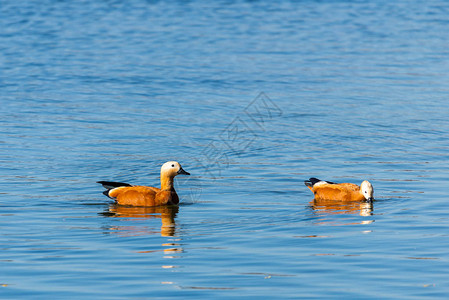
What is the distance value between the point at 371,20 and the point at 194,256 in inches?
1500

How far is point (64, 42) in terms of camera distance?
40219mm

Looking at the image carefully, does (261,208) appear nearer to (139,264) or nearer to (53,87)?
(139,264)

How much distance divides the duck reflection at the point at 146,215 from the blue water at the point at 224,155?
0.27 feet

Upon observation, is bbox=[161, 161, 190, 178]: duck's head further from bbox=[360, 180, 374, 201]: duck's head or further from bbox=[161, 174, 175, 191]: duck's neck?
bbox=[360, 180, 374, 201]: duck's head

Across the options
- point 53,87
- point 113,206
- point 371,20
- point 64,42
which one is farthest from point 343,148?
point 371,20

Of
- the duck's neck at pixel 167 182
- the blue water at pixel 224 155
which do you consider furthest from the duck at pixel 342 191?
the duck's neck at pixel 167 182

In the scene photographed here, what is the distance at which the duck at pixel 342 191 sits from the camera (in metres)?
16.6

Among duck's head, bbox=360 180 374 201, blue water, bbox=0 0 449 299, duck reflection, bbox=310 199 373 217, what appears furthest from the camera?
duck's head, bbox=360 180 374 201

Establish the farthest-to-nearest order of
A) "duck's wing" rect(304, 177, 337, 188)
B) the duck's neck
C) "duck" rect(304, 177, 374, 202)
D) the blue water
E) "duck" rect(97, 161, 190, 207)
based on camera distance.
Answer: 1. the duck's neck
2. "duck's wing" rect(304, 177, 337, 188)
3. "duck" rect(97, 161, 190, 207)
4. "duck" rect(304, 177, 374, 202)
5. the blue water

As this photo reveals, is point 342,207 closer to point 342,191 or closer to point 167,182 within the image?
point 342,191

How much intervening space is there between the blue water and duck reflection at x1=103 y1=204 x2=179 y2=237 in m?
0.08

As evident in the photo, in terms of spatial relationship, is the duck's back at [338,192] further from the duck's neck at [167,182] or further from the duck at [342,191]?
the duck's neck at [167,182]

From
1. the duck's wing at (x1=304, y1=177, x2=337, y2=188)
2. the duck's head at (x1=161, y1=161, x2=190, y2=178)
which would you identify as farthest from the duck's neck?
the duck's wing at (x1=304, y1=177, x2=337, y2=188)

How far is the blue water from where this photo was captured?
12016 mm
